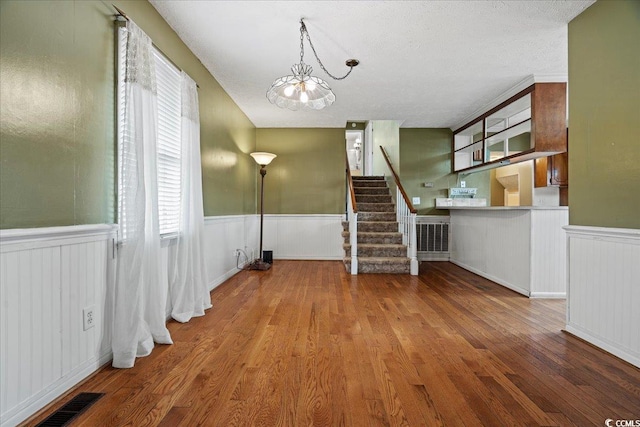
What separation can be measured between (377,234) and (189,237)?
3.36 meters

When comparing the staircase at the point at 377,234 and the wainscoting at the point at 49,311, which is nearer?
the wainscoting at the point at 49,311

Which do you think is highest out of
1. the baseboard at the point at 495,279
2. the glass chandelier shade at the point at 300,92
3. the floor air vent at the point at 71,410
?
the glass chandelier shade at the point at 300,92

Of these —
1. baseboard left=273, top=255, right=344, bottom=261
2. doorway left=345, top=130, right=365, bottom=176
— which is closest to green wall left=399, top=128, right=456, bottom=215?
baseboard left=273, top=255, right=344, bottom=261

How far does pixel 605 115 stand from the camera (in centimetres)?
233

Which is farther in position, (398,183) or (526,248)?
(398,183)

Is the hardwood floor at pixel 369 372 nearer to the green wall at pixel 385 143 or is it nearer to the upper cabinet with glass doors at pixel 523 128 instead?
the upper cabinet with glass doors at pixel 523 128

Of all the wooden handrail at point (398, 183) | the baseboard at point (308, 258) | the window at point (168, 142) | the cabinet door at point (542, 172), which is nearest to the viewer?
the window at point (168, 142)

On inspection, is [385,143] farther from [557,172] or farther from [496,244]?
[496,244]

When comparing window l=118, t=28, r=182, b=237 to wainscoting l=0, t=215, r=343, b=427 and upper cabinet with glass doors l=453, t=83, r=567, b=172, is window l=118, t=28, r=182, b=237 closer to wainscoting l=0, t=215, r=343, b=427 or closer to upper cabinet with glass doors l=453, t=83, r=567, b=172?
wainscoting l=0, t=215, r=343, b=427

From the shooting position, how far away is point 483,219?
4.73 m

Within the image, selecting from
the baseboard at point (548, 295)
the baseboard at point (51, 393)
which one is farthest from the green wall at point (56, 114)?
the baseboard at point (548, 295)

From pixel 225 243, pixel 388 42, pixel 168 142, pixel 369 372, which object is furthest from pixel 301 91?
pixel 225 243

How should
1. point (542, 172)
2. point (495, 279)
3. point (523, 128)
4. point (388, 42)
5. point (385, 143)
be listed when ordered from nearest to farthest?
point (388, 42) → point (523, 128) → point (495, 279) → point (542, 172) → point (385, 143)

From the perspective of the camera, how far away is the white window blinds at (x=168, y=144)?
8.78 ft
